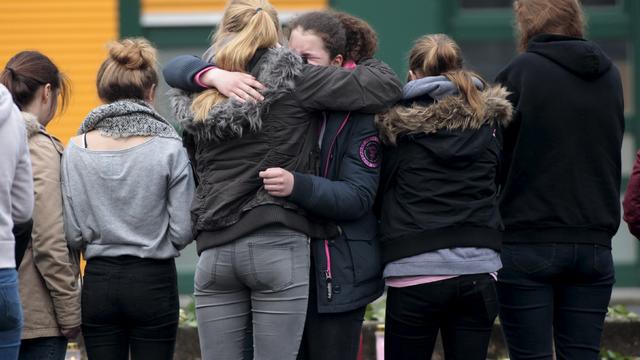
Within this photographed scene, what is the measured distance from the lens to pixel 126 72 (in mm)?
4598

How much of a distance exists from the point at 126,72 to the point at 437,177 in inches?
54.2

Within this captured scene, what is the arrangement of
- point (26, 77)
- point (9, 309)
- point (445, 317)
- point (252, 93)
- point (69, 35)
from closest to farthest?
point (9, 309) < point (252, 93) < point (445, 317) < point (26, 77) < point (69, 35)

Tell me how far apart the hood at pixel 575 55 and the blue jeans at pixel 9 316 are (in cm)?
230

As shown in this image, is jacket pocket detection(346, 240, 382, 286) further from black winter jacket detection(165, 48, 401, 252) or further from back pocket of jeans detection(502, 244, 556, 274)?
back pocket of jeans detection(502, 244, 556, 274)

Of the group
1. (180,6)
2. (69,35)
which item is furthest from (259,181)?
Result: (69,35)

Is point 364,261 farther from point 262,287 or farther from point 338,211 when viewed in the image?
point 262,287

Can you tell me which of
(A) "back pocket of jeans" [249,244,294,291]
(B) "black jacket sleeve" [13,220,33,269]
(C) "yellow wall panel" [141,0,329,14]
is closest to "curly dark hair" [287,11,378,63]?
(A) "back pocket of jeans" [249,244,294,291]

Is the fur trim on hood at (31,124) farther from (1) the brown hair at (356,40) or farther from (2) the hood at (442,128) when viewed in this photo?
(2) the hood at (442,128)

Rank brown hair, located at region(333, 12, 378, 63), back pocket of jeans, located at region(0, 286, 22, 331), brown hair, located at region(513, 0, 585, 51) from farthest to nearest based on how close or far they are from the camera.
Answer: brown hair, located at region(513, 0, 585, 51) < brown hair, located at region(333, 12, 378, 63) < back pocket of jeans, located at region(0, 286, 22, 331)

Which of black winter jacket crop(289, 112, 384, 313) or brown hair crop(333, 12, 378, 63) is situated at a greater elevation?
brown hair crop(333, 12, 378, 63)

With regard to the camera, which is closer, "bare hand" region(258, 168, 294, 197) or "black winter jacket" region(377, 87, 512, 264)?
"bare hand" region(258, 168, 294, 197)

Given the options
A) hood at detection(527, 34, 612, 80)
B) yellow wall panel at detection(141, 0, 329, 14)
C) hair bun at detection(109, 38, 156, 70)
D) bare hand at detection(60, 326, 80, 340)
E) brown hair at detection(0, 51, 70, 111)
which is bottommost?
bare hand at detection(60, 326, 80, 340)

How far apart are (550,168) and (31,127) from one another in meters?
2.12

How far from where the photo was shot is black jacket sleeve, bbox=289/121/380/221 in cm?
400
